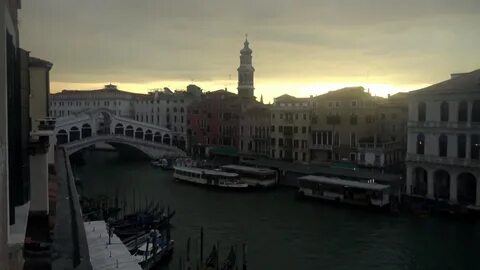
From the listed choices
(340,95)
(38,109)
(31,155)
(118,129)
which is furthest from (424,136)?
(118,129)

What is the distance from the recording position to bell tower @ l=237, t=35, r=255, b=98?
25.1m

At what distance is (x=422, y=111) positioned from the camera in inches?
514

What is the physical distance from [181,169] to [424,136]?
7.99 m

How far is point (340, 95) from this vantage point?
17.4m

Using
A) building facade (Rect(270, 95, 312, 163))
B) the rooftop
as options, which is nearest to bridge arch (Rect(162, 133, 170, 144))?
building facade (Rect(270, 95, 312, 163))

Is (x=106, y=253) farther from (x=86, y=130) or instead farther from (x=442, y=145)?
(x=86, y=130)

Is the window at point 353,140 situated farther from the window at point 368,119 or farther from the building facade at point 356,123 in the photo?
the window at point 368,119

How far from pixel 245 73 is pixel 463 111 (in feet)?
46.6

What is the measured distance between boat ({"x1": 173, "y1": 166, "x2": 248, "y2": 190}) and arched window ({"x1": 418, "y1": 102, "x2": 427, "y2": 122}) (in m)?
5.42

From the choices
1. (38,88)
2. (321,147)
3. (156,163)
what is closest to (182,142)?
(156,163)

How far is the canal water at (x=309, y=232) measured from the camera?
27.9ft

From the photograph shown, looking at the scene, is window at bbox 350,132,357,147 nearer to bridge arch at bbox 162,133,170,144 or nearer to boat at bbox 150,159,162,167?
boat at bbox 150,159,162,167

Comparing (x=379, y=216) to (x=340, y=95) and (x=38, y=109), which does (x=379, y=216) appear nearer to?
(x=340, y=95)

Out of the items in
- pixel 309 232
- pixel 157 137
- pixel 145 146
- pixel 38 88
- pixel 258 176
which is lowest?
pixel 309 232
